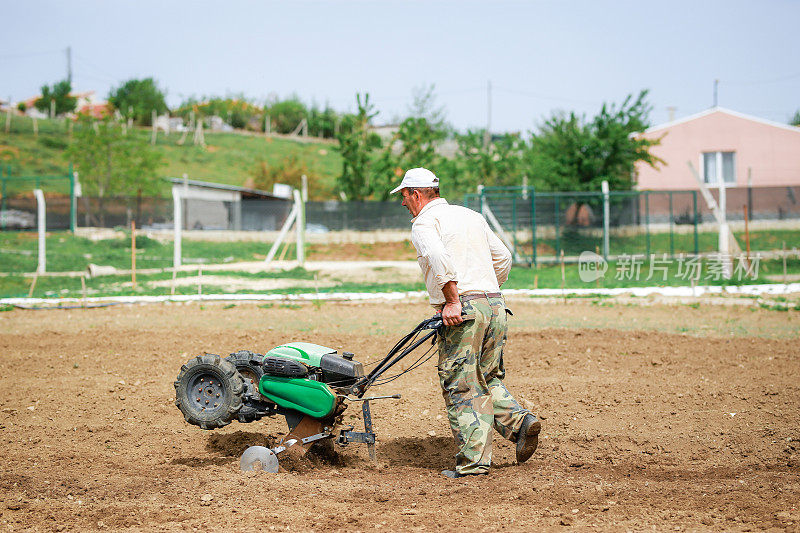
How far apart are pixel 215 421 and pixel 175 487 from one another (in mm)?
530

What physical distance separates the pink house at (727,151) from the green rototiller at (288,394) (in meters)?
32.2

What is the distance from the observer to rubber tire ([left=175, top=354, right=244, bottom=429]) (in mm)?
5297

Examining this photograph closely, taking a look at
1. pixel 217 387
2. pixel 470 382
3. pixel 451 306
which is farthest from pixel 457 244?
pixel 217 387

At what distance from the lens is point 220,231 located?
33875mm

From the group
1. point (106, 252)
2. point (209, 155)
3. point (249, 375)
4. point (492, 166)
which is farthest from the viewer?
point (209, 155)

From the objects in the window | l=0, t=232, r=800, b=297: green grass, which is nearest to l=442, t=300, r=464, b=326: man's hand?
l=0, t=232, r=800, b=297: green grass

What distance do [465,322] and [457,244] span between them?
1.74 feet

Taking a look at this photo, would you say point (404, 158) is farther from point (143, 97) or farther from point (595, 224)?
point (143, 97)

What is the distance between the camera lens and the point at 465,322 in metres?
5.18

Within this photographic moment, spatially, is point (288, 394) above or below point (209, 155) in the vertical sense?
below

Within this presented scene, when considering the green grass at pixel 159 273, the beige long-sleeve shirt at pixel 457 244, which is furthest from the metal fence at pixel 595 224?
the beige long-sleeve shirt at pixel 457 244

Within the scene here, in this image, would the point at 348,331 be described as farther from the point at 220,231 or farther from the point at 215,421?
the point at 220,231

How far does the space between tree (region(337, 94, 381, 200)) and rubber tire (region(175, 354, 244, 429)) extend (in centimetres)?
3252

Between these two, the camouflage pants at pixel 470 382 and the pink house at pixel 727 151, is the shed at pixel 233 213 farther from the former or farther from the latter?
the camouflage pants at pixel 470 382
